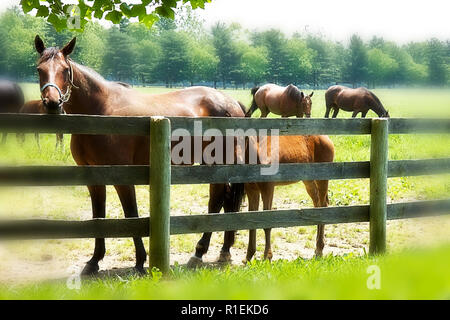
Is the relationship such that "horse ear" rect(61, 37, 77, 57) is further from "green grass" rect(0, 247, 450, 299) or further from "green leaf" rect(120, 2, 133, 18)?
"green grass" rect(0, 247, 450, 299)

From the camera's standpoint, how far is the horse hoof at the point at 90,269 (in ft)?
17.8

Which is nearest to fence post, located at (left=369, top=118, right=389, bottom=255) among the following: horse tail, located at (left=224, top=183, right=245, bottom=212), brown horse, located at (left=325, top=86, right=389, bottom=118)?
horse tail, located at (left=224, top=183, right=245, bottom=212)

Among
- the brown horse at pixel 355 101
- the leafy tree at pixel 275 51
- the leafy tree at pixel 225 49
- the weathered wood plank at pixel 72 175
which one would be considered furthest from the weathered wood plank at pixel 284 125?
the leafy tree at pixel 275 51

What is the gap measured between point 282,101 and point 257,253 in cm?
1506

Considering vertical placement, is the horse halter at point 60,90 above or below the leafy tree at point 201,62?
below

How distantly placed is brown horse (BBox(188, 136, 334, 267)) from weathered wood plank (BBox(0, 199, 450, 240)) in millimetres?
869

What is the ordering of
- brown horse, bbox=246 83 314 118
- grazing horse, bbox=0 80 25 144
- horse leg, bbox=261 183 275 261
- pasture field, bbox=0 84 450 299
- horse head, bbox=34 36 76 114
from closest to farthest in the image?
pasture field, bbox=0 84 450 299 → horse head, bbox=34 36 76 114 → horse leg, bbox=261 183 275 261 → grazing horse, bbox=0 80 25 144 → brown horse, bbox=246 83 314 118

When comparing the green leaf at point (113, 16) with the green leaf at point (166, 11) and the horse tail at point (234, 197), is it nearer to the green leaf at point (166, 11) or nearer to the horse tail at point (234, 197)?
Result: the green leaf at point (166, 11)

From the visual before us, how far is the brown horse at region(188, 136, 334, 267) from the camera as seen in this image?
19.3 ft

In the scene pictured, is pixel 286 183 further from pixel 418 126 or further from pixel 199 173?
pixel 199 173

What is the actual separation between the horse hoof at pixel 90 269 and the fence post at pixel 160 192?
1.35m

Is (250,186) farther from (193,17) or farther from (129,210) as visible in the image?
(193,17)

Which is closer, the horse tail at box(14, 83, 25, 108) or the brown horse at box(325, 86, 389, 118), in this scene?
the horse tail at box(14, 83, 25, 108)

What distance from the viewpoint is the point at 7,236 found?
13.3 ft
